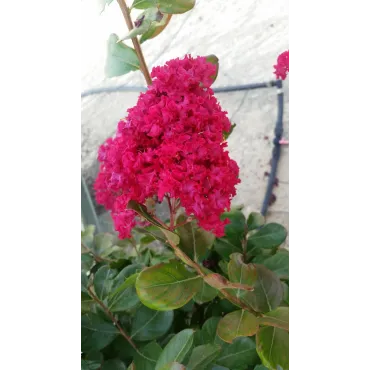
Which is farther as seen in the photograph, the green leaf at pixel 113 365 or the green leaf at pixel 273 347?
the green leaf at pixel 113 365

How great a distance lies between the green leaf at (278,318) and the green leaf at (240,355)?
8 centimetres

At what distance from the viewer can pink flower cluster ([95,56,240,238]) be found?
0.43 m

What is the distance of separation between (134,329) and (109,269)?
0.10 metres

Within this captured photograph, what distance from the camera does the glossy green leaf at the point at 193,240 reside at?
58cm

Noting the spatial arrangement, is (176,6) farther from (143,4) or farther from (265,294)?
(265,294)

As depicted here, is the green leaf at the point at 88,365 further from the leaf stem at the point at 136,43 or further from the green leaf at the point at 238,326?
the leaf stem at the point at 136,43

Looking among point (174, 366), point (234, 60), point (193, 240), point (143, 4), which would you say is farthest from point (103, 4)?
point (174, 366)

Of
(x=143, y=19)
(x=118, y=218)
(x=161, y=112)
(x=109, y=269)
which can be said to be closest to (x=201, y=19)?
(x=143, y=19)

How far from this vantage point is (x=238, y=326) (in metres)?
0.48

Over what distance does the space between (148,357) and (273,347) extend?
0.67 ft

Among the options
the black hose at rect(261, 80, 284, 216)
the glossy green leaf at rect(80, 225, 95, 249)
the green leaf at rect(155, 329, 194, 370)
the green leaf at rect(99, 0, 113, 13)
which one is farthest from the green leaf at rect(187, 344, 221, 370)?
the green leaf at rect(99, 0, 113, 13)

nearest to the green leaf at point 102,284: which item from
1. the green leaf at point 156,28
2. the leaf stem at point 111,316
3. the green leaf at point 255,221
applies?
the leaf stem at point 111,316

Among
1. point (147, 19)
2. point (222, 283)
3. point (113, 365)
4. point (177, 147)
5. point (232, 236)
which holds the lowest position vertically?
point (113, 365)

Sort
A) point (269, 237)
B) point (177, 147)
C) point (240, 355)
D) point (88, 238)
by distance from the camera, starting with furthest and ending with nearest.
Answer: point (88, 238) → point (269, 237) → point (240, 355) → point (177, 147)
